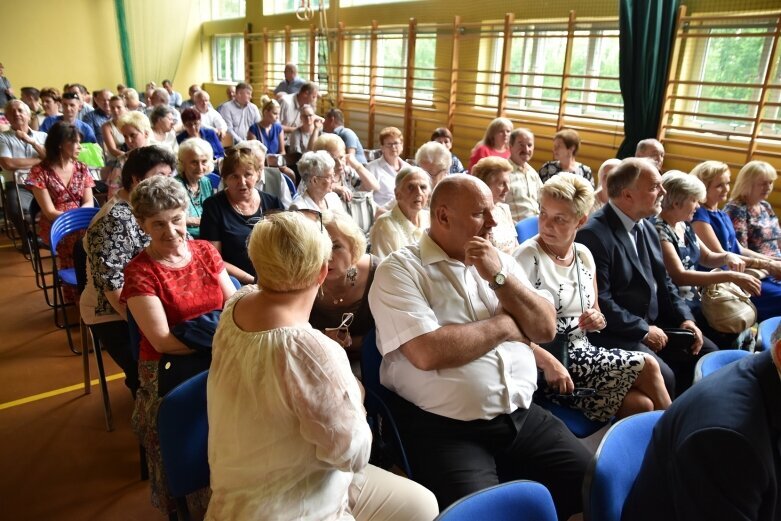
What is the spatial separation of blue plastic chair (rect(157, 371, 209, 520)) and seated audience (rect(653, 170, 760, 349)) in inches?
111

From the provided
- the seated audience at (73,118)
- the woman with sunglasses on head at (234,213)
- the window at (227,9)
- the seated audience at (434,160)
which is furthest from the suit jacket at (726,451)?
the window at (227,9)

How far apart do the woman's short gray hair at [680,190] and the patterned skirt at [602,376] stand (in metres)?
1.27

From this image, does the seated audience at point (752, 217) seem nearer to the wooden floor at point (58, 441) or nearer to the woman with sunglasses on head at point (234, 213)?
the woman with sunglasses on head at point (234, 213)

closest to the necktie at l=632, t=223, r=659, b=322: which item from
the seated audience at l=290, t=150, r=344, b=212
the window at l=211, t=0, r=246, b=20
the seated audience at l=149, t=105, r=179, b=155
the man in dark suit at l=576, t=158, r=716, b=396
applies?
the man in dark suit at l=576, t=158, r=716, b=396

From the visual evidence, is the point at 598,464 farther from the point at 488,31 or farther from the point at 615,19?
the point at 488,31

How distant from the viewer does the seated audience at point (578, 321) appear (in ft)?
7.51

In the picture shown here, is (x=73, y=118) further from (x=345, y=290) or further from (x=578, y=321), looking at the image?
(x=578, y=321)

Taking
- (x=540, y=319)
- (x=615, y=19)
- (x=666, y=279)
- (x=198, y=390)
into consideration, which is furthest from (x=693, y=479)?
(x=615, y=19)

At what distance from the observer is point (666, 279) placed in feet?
9.82

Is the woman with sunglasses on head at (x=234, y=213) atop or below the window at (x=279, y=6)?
below

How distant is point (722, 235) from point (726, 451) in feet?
10.8

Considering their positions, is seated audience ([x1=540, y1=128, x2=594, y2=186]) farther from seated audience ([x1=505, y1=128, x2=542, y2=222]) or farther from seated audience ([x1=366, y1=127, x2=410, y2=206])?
seated audience ([x1=366, y1=127, x2=410, y2=206])

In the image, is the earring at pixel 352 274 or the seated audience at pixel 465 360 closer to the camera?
the seated audience at pixel 465 360

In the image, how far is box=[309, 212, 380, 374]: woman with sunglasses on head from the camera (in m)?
2.31
